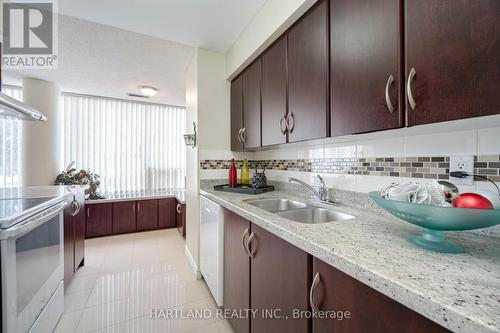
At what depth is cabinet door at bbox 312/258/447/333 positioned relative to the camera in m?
0.46

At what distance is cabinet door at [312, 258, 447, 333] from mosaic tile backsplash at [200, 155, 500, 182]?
70 centimetres

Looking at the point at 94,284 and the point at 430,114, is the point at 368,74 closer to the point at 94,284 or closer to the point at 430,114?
the point at 430,114

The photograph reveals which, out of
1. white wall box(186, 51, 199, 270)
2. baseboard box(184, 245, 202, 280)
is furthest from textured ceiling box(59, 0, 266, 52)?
baseboard box(184, 245, 202, 280)

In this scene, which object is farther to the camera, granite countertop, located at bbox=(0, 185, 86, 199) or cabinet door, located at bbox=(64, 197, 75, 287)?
cabinet door, located at bbox=(64, 197, 75, 287)

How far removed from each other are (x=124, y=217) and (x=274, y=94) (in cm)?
334

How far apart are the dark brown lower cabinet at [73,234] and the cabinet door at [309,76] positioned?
216cm

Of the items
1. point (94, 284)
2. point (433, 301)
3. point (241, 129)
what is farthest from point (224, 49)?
point (94, 284)

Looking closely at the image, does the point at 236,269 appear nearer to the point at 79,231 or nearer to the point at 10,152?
the point at 79,231

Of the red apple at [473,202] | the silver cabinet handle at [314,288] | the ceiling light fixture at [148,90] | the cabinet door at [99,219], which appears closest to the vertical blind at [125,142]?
the cabinet door at [99,219]

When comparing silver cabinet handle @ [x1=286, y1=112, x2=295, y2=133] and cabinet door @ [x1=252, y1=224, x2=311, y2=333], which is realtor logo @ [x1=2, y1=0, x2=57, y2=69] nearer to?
silver cabinet handle @ [x1=286, y1=112, x2=295, y2=133]

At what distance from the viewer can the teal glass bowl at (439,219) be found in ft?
1.78

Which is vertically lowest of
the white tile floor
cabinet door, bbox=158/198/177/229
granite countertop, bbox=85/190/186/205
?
the white tile floor

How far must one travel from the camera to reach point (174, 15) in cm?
168

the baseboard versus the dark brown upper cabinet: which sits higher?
the dark brown upper cabinet
